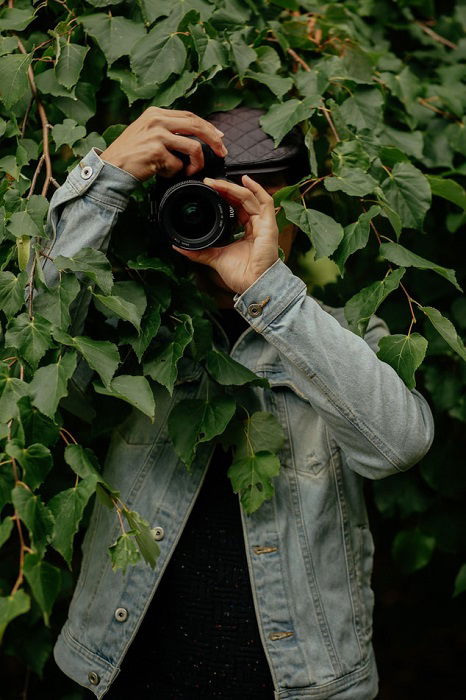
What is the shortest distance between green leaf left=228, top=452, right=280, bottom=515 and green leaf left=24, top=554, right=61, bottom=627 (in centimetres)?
33

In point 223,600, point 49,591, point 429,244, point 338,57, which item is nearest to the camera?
point 49,591

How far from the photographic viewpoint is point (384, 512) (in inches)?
67.7

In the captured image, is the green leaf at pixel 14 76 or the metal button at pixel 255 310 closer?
the metal button at pixel 255 310

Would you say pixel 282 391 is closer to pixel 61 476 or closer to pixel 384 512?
pixel 61 476

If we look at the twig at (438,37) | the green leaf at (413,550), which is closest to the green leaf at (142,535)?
the green leaf at (413,550)

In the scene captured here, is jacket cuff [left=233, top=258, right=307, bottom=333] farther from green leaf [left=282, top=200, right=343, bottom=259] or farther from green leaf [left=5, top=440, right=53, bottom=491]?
green leaf [left=5, top=440, right=53, bottom=491]

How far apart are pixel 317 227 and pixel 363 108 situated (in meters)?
0.31

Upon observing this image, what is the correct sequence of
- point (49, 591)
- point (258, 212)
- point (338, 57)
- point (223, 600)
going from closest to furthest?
1. point (49, 591)
2. point (258, 212)
3. point (223, 600)
4. point (338, 57)

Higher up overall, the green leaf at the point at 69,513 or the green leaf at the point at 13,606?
the green leaf at the point at 13,606

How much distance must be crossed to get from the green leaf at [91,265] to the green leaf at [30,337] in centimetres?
8

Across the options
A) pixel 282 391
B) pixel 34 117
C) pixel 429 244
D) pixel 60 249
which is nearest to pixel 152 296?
pixel 60 249

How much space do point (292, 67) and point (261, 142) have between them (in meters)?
0.31

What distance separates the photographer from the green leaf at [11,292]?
101 centimetres

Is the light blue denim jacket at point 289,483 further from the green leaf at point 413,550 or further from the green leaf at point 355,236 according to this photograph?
the green leaf at point 413,550
